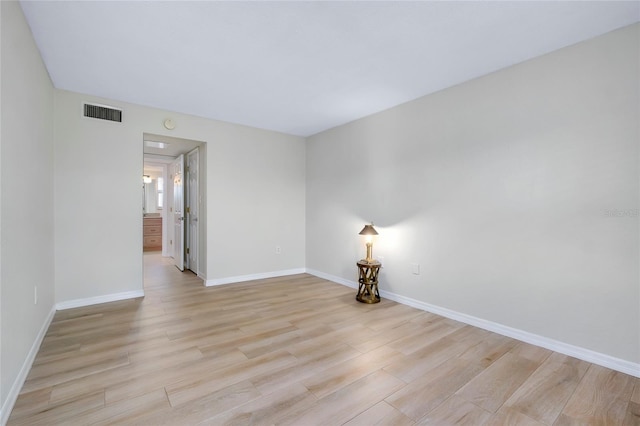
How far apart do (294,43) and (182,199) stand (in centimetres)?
396

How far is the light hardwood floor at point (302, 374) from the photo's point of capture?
156 centimetres

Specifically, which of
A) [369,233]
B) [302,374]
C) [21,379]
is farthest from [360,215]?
[21,379]

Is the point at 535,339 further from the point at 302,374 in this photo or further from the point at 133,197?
the point at 133,197

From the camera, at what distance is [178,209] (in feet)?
18.2

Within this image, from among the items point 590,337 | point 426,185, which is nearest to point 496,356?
point 590,337

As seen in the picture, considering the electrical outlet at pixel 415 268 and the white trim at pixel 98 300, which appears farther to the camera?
the electrical outlet at pixel 415 268

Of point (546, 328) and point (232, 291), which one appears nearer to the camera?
point (546, 328)

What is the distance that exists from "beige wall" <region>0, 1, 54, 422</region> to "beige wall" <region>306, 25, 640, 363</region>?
10.8ft

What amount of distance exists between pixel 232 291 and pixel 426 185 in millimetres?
2815

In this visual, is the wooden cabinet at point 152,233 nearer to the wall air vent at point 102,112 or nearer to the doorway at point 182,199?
the doorway at point 182,199

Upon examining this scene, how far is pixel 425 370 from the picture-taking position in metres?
2.00

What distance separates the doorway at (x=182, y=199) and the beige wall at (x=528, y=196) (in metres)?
2.68

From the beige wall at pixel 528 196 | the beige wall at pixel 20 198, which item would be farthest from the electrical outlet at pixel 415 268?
the beige wall at pixel 20 198

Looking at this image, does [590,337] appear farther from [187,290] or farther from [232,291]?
[187,290]
